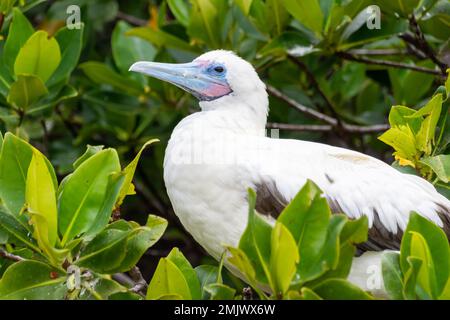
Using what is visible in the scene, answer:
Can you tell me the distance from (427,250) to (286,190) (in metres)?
0.98

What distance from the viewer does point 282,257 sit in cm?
339

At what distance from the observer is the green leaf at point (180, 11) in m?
5.99

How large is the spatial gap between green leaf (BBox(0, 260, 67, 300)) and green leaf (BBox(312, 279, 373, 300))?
2.95ft

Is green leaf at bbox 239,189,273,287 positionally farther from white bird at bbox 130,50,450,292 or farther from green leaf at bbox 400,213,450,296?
white bird at bbox 130,50,450,292

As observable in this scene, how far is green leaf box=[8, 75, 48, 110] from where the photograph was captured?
521 centimetres

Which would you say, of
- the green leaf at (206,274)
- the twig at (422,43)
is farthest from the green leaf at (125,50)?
the green leaf at (206,274)

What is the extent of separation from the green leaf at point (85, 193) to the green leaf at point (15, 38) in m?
1.59

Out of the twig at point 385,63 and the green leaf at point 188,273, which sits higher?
the twig at point 385,63

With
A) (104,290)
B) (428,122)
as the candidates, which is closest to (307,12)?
(428,122)

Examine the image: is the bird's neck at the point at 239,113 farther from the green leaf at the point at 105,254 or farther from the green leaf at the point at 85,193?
the green leaf at the point at 105,254

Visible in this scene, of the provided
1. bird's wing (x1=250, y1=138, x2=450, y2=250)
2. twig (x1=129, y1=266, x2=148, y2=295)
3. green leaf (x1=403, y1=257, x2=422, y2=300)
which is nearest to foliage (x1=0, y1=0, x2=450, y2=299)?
green leaf (x1=403, y1=257, x2=422, y2=300)

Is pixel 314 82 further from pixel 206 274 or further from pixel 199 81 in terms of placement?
pixel 206 274

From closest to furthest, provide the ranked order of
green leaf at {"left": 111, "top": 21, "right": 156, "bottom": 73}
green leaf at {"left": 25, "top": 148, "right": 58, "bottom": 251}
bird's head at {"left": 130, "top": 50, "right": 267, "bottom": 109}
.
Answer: green leaf at {"left": 25, "top": 148, "right": 58, "bottom": 251} → bird's head at {"left": 130, "top": 50, "right": 267, "bottom": 109} → green leaf at {"left": 111, "top": 21, "right": 156, "bottom": 73}

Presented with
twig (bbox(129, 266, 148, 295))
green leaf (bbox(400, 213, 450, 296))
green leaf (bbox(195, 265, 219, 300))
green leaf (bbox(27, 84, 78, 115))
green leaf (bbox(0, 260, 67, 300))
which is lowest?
twig (bbox(129, 266, 148, 295))
